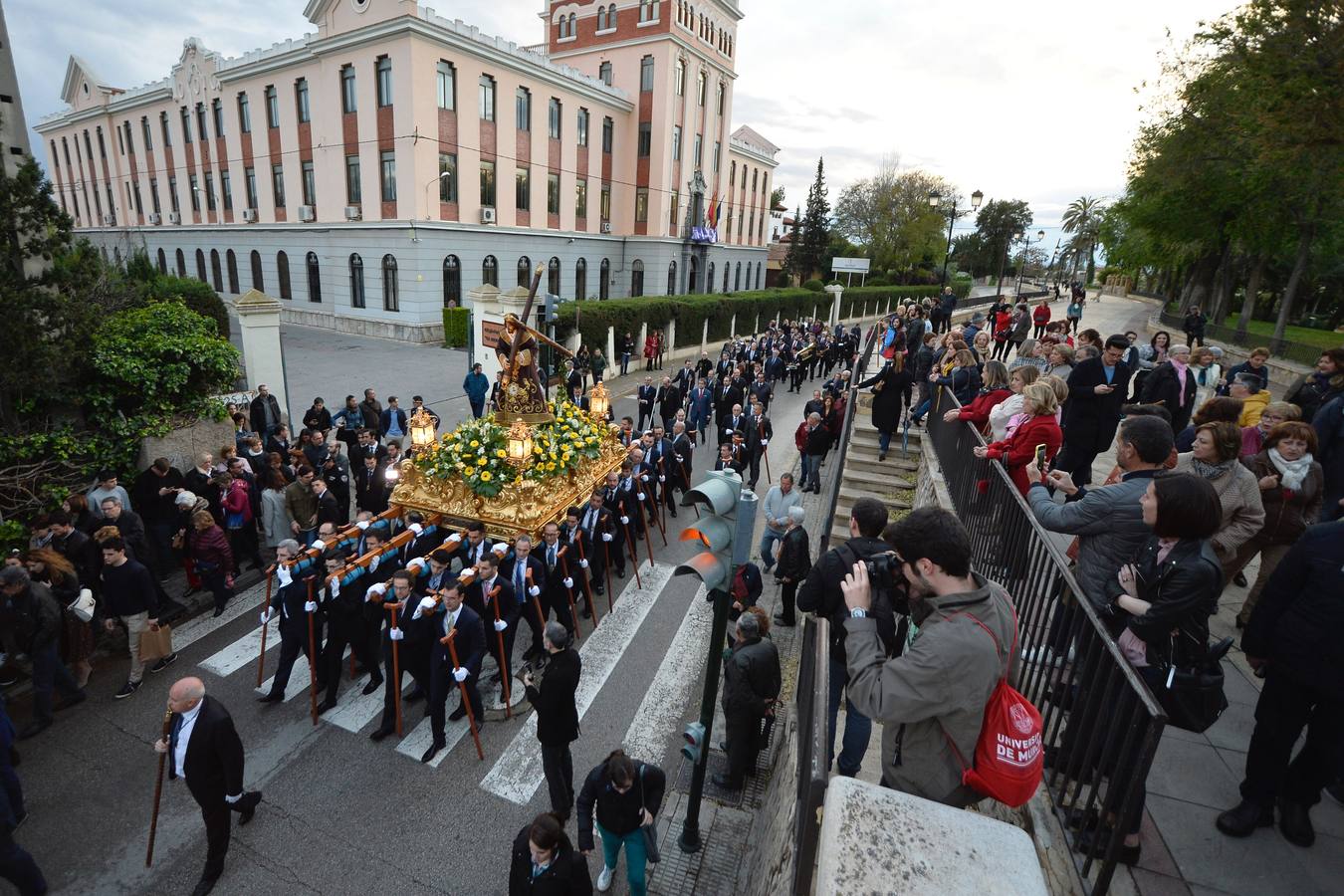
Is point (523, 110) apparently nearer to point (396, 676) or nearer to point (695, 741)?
point (396, 676)

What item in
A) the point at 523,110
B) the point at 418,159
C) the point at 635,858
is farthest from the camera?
the point at 523,110

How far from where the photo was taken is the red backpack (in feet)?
7.55

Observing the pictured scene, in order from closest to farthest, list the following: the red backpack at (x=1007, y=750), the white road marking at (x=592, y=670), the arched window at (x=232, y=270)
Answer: the red backpack at (x=1007, y=750)
the white road marking at (x=592, y=670)
the arched window at (x=232, y=270)

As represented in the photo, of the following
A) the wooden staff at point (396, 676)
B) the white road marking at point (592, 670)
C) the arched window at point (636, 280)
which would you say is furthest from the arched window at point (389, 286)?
the wooden staff at point (396, 676)

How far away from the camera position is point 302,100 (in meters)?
30.1

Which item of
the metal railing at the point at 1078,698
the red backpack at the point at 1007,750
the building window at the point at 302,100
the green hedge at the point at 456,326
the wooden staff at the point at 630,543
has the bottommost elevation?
the wooden staff at the point at 630,543

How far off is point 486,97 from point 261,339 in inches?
831

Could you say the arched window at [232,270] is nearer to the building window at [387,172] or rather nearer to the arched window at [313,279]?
the arched window at [313,279]

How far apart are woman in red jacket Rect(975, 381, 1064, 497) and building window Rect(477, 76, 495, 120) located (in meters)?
30.3

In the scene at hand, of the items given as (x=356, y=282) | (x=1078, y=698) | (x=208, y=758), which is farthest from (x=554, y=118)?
(x=1078, y=698)

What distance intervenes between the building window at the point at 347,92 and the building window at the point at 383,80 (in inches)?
59.1

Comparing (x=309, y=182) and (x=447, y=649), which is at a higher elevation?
(x=309, y=182)

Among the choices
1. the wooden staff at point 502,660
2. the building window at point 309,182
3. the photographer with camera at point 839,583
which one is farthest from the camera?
the building window at point 309,182

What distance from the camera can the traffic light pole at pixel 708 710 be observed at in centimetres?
465
